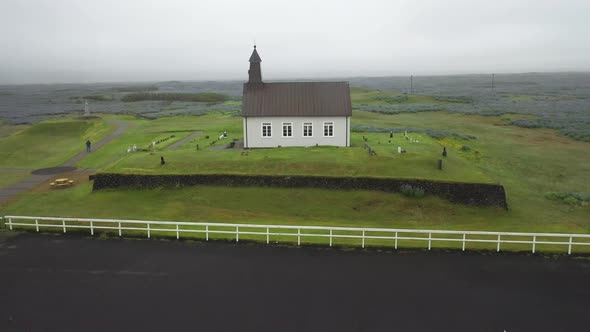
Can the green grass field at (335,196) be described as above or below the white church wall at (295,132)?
below

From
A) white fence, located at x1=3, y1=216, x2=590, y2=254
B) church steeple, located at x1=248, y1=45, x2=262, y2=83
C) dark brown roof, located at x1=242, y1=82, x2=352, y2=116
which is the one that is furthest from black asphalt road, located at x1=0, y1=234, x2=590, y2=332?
church steeple, located at x1=248, y1=45, x2=262, y2=83

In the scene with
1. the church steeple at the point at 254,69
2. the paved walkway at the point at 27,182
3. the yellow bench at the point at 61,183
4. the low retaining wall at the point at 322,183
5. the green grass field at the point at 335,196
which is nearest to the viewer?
the green grass field at the point at 335,196

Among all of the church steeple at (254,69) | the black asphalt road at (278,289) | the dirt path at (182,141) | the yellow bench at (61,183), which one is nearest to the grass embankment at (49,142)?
the yellow bench at (61,183)

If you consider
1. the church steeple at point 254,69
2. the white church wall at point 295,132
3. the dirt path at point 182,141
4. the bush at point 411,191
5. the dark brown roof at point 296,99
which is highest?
the church steeple at point 254,69

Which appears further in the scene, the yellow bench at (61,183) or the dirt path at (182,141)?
the dirt path at (182,141)

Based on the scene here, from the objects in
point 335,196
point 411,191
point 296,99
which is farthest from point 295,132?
point 411,191

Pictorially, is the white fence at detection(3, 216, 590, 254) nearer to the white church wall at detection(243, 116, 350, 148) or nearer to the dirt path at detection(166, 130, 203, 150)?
the white church wall at detection(243, 116, 350, 148)

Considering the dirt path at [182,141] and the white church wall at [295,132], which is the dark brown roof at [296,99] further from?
the dirt path at [182,141]
